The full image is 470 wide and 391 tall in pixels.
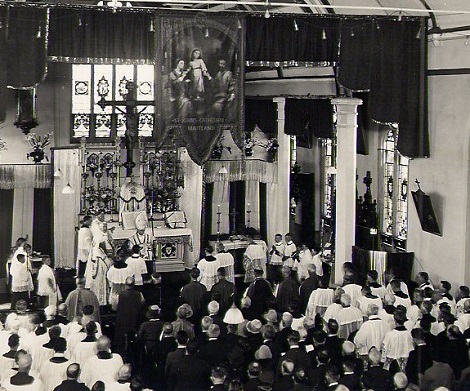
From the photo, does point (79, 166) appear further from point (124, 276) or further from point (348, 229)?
point (348, 229)

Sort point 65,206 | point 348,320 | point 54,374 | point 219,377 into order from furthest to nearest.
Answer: point 65,206 → point 348,320 → point 54,374 → point 219,377

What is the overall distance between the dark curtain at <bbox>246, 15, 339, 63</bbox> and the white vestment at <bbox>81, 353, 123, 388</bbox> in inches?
264

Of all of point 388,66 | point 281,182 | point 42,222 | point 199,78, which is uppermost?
point 388,66

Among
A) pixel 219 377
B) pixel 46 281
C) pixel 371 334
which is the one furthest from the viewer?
pixel 46 281

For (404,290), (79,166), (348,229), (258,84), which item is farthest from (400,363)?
(258,84)

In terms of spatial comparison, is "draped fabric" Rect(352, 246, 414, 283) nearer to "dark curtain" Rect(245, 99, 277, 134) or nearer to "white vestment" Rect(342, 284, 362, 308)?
"white vestment" Rect(342, 284, 362, 308)

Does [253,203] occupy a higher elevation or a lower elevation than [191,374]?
higher

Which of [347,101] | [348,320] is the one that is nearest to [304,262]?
[347,101]

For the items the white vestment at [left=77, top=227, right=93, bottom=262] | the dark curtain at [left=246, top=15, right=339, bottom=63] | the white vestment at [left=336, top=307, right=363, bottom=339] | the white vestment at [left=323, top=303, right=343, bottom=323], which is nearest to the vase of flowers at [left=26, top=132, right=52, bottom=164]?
the white vestment at [left=77, top=227, right=93, bottom=262]

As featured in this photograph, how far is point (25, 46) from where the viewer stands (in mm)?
14633

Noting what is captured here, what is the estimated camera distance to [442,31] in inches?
654

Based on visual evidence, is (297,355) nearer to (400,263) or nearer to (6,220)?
(400,263)

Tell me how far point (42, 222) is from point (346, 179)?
880 centimetres

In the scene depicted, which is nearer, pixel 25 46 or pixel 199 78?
pixel 25 46
